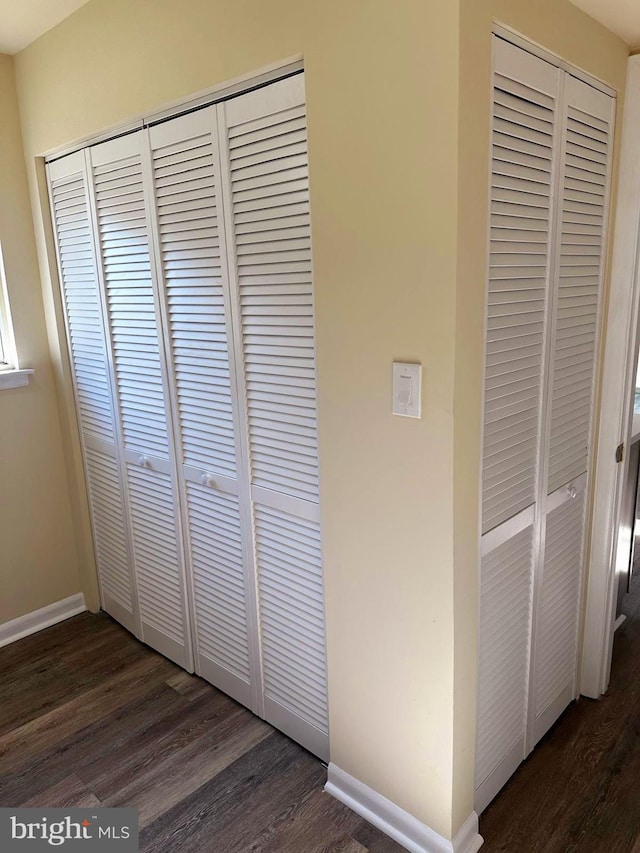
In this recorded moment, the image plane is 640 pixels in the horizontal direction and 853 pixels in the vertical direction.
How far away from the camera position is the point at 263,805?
1.79m

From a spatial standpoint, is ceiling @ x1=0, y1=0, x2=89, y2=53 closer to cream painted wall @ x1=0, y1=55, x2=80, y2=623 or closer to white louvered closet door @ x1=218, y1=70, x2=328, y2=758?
cream painted wall @ x1=0, y1=55, x2=80, y2=623

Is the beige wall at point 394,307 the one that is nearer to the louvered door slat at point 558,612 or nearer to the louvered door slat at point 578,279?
the louvered door slat at point 578,279

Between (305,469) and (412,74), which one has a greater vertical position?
(412,74)

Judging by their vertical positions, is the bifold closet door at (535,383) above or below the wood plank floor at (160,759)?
above

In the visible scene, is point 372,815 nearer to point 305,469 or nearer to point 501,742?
point 501,742

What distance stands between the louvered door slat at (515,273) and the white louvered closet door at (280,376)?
0.47 m

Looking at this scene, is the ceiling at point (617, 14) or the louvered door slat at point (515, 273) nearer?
the louvered door slat at point (515, 273)

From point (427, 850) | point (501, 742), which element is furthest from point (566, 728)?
point (427, 850)

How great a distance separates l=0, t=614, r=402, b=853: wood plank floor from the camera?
1.71m

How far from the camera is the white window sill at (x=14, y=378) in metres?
2.48

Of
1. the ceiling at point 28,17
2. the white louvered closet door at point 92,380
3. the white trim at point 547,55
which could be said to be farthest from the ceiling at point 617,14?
the white louvered closet door at point 92,380

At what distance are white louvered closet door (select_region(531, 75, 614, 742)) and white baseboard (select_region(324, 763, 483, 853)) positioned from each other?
0.44 metres

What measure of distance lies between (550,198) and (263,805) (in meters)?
1.85

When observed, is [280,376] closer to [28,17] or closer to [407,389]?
[407,389]
